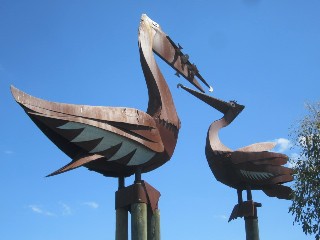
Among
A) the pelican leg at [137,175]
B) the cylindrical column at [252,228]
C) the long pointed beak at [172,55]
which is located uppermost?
the long pointed beak at [172,55]

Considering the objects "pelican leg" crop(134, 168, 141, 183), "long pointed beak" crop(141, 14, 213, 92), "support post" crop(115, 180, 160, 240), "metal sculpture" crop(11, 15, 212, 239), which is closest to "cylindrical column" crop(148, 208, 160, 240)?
"support post" crop(115, 180, 160, 240)

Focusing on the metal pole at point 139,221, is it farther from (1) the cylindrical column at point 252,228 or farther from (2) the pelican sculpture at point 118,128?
(1) the cylindrical column at point 252,228

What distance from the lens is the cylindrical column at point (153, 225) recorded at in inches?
549

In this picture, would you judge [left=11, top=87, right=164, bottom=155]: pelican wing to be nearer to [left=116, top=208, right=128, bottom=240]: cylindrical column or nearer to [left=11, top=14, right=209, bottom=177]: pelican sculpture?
[left=11, top=14, right=209, bottom=177]: pelican sculpture

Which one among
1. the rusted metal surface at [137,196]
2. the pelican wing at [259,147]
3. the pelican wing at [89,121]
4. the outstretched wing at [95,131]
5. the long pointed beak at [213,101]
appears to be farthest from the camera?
the long pointed beak at [213,101]

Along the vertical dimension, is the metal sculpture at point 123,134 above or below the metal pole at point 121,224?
above

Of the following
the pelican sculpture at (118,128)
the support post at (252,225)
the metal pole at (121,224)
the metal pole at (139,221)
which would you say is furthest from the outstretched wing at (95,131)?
the support post at (252,225)

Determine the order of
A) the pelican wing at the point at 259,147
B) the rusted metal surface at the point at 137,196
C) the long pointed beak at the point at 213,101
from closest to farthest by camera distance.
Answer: the rusted metal surface at the point at 137,196 < the pelican wing at the point at 259,147 < the long pointed beak at the point at 213,101

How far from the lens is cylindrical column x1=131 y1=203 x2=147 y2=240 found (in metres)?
13.0

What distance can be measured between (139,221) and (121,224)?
2.53ft

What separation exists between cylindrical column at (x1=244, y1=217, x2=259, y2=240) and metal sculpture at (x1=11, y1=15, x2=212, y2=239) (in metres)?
4.09

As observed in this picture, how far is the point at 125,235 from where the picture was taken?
13.6 m

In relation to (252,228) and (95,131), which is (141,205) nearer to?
(95,131)

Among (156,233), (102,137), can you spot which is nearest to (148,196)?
(156,233)
